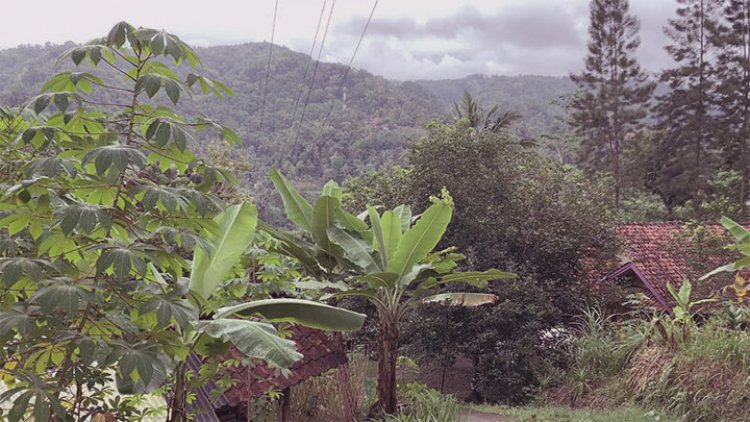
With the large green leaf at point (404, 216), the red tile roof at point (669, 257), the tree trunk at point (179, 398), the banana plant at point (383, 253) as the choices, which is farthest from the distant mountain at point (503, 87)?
the tree trunk at point (179, 398)

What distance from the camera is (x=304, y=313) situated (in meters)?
3.99

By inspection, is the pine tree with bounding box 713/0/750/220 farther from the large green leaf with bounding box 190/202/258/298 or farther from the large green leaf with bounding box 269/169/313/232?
the large green leaf with bounding box 190/202/258/298

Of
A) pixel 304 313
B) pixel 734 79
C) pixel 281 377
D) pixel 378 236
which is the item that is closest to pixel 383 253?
pixel 378 236

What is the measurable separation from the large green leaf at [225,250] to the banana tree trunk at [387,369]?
2.64 meters

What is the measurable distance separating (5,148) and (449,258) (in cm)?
434

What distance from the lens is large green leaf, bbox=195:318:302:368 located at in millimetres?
2865

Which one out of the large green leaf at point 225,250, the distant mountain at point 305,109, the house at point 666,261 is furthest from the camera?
the distant mountain at point 305,109

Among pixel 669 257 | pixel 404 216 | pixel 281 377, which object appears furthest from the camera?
pixel 669 257

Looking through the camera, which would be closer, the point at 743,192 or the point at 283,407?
the point at 283,407

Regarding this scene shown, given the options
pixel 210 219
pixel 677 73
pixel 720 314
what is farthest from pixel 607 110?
pixel 210 219

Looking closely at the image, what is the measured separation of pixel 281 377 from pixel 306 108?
1255 inches

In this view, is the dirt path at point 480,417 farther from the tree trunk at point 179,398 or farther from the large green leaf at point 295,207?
the tree trunk at point 179,398

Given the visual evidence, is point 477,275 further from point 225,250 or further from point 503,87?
point 503,87

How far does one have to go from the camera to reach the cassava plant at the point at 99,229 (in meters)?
2.01
